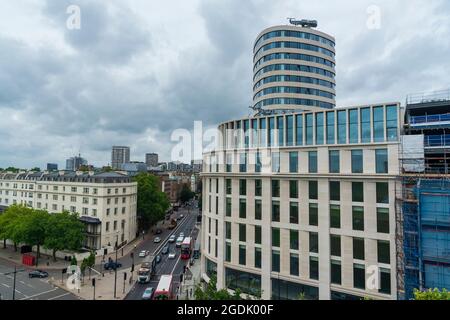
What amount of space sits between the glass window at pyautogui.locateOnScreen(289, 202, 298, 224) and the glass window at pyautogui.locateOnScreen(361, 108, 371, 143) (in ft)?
32.3

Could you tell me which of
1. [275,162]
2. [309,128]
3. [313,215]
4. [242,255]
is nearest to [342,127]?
[309,128]

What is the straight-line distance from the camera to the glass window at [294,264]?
29812 mm

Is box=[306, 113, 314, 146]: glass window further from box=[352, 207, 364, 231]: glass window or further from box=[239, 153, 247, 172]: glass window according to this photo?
box=[352, 207, 364, 231]: glass window

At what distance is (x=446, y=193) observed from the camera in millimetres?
22828

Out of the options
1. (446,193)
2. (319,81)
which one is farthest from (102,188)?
(446,193)

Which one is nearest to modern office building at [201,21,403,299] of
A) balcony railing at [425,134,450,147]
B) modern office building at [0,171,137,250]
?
balcony railing at [425,134,450,147]

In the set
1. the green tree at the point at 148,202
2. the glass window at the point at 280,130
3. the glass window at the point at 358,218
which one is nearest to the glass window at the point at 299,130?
the glass window at the point at 280,130

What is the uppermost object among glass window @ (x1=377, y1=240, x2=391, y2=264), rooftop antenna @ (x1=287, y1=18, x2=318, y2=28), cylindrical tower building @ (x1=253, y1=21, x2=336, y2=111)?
rooftop antenna @ (x1=287, y1=18, x2=318, y2=28)

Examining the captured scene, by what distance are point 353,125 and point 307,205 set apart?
1004 centimetres

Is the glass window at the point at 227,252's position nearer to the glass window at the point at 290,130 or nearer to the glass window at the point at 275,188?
the glass window at the point at 275,188

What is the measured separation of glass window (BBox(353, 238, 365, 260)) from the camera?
26781mm

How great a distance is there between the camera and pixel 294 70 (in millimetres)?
56781

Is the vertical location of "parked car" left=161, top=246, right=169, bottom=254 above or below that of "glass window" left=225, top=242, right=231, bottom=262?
below

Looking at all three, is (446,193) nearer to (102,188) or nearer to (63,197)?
(102,188)
